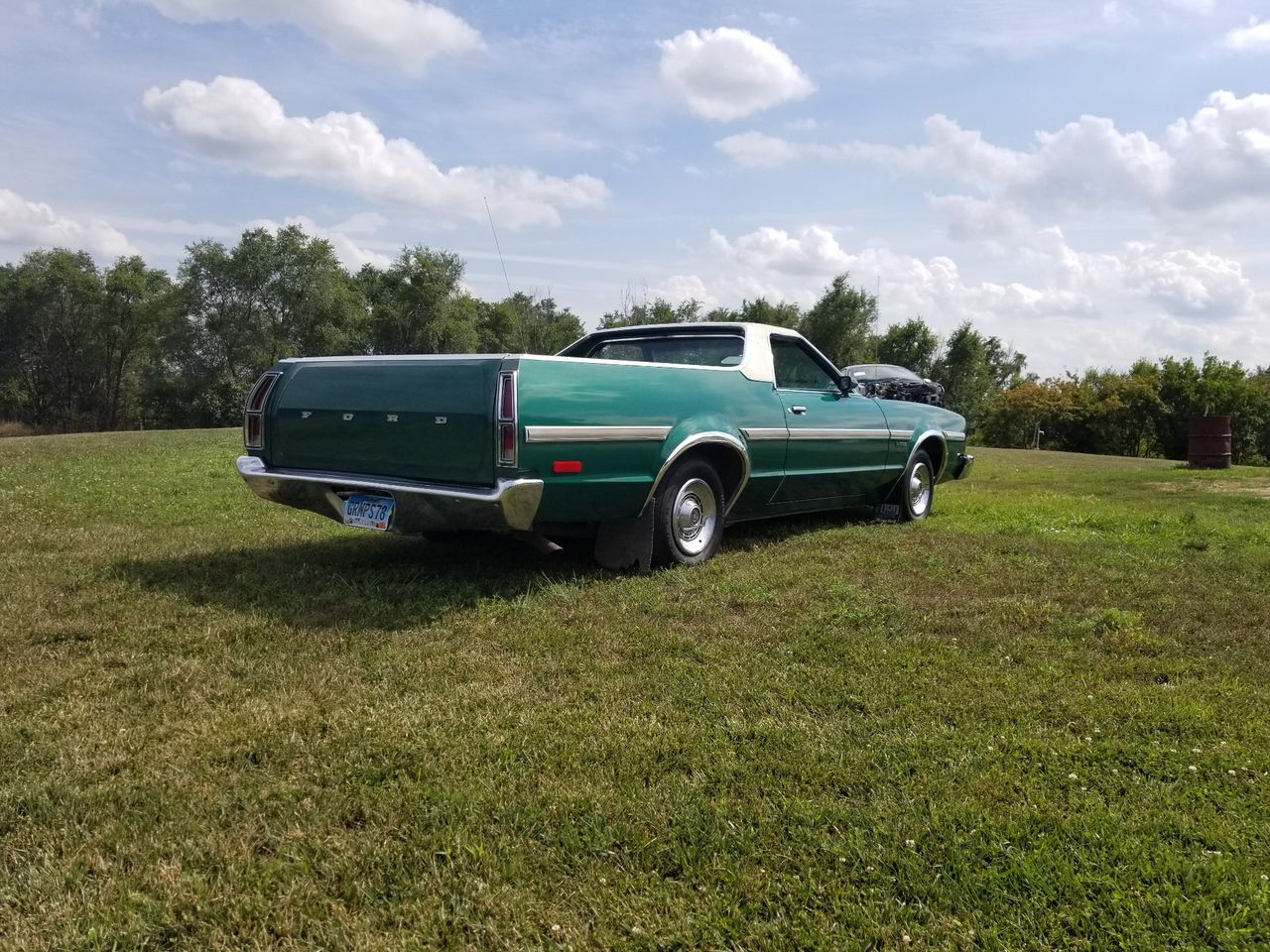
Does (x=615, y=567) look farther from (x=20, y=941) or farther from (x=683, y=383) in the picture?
(x=20, y=941)

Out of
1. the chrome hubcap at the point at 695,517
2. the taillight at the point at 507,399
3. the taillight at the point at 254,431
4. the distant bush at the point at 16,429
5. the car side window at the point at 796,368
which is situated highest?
the car side window at the point at 796,368

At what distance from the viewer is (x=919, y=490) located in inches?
330

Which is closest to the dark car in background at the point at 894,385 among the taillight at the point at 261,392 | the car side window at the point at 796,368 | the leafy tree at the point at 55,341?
the car side window at the point at 796,368

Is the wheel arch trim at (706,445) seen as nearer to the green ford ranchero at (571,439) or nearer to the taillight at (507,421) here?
the green ford ranchero at (571,439)

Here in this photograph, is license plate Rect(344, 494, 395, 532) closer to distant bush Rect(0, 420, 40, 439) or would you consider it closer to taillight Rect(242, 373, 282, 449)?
taillight Rect(242, 373, 282, 449)

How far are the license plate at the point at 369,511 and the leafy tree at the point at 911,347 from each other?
154 ft

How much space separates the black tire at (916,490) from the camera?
318 inches

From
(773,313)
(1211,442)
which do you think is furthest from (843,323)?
(1211,442)

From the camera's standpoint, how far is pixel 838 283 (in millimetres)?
47875

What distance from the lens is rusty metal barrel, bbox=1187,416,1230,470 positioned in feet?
48.4

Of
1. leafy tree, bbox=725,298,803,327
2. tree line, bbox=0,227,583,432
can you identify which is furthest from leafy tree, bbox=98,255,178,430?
leafy tree, bbox=725,298,803,327

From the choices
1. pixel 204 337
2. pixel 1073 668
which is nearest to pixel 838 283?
pixel 204 337

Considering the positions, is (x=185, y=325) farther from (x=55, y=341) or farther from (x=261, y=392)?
(x=261, y=392)

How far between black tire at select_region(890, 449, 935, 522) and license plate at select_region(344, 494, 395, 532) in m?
4.82
